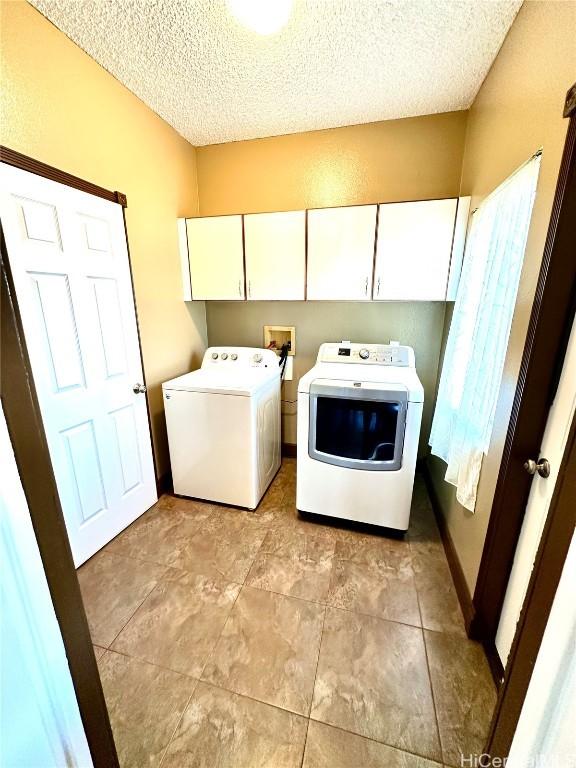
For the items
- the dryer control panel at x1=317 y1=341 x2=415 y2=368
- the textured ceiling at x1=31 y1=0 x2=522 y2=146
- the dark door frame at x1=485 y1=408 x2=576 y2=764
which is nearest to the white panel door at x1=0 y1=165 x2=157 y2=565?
the textured ceiling at x1=31 y1=0 x2=522 y2=146

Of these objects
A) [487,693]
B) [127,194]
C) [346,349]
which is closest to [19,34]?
[127,194]

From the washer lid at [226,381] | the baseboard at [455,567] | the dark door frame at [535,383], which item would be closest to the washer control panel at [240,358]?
the washer lid at [226,381]

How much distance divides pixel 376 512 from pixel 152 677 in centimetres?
133

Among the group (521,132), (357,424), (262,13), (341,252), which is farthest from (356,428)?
(262,13)

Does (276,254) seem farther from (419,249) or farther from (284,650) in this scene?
(284,650)

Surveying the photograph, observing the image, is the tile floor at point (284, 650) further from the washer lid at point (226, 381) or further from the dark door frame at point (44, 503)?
the washer lid at point (226, 381)

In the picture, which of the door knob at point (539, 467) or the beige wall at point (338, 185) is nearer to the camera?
the door knob at point (539, 467)

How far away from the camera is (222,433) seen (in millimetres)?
2057

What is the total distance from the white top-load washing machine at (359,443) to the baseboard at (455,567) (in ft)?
0.80

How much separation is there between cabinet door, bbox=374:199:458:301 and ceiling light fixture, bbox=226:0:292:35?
103 cm

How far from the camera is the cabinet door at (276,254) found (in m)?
2.16

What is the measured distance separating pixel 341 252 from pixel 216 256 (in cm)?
96

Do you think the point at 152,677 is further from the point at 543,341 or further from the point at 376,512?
the point at 543,341

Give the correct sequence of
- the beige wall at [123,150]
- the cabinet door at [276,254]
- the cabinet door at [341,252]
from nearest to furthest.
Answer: the beige wall at [123,150] < the cabinet door at [341,252] < the cabinet door at [276,254]
